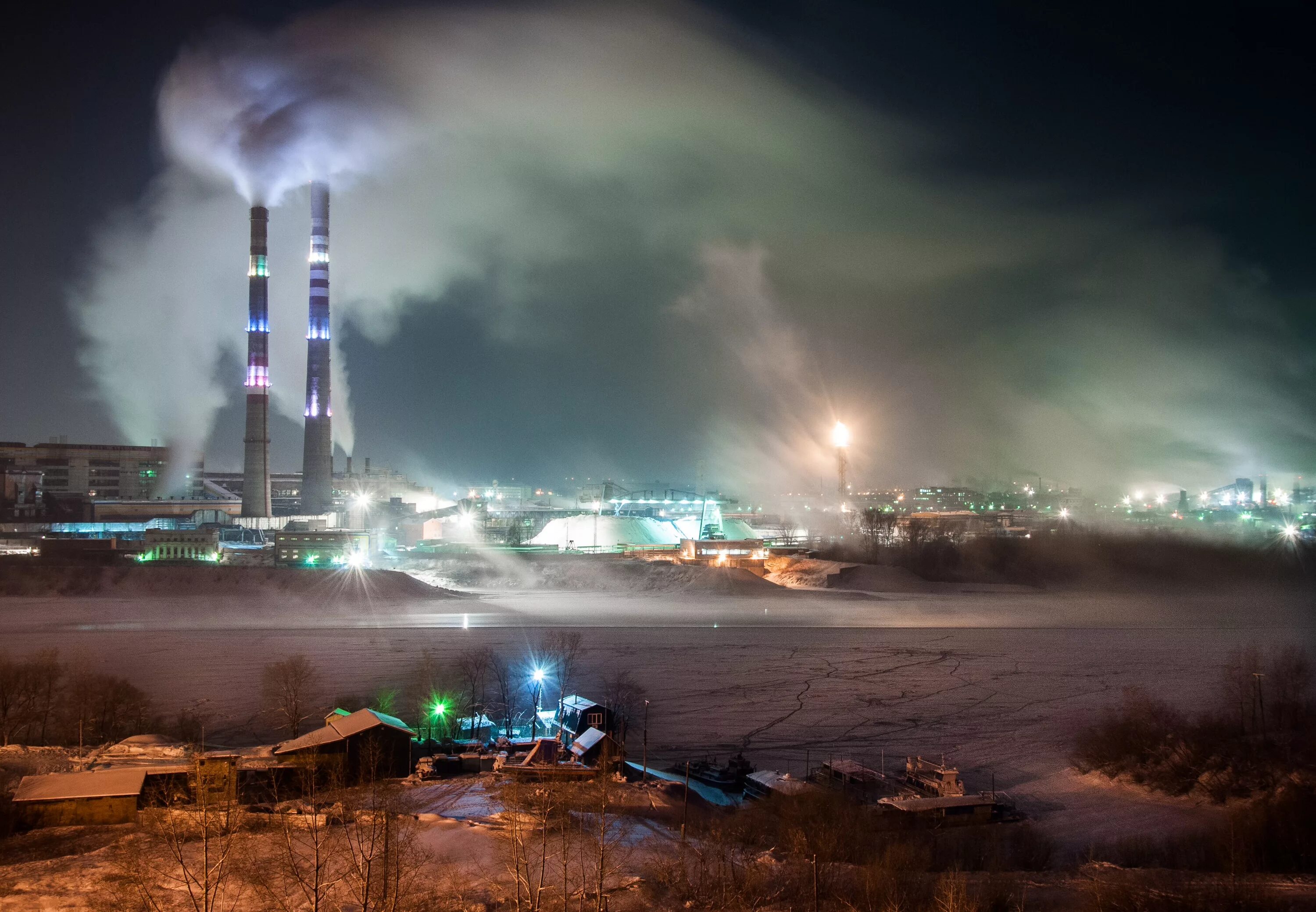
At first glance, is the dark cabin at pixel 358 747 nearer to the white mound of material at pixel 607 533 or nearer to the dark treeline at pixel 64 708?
the dark treeline at pixel 64 708

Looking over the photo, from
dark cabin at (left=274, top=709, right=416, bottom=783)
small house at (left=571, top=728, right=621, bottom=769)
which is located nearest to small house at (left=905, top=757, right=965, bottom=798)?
small house at (left=571, top=728, right=621, bottom=769)

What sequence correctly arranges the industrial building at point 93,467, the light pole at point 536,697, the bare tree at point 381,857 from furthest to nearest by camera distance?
1. the industrial building at point 93,467
2. the light pole at point 536,697
3. the bare tree at point 381,857

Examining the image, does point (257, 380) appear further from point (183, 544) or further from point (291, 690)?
point (291, 690)

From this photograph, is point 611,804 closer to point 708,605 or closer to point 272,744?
point 272,744

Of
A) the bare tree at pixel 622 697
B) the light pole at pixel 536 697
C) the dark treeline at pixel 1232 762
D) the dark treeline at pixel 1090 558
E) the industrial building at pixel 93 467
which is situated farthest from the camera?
the industrial building at pixel 93 467

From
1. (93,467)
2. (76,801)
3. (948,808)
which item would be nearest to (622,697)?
(948,808)

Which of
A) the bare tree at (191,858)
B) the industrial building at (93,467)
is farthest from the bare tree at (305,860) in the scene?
the industrial building at (93,467)

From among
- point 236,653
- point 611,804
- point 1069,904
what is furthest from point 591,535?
point 1069,904
